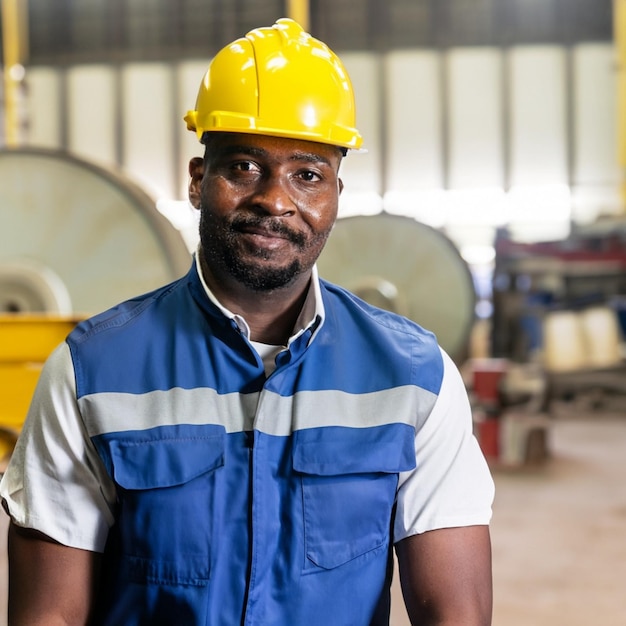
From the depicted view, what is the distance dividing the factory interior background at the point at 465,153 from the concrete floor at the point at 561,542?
5 cm

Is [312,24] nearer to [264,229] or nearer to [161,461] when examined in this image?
[264,229]

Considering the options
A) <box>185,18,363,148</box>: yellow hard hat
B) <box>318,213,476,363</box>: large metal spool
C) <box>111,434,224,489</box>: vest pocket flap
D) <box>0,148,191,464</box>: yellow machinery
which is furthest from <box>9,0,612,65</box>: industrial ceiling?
<box>111,434,224,489</box>: vest pocket flap

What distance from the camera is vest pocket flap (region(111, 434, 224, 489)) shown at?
108cm

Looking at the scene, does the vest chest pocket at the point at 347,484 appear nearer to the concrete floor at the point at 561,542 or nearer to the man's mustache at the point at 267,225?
the man's mustache at the point at 267,225

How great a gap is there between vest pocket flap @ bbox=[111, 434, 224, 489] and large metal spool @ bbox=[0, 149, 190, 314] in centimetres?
171

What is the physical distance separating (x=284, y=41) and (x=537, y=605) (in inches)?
77.6

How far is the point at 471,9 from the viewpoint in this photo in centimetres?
1090

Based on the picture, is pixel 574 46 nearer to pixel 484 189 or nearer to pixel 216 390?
pixel 484 189

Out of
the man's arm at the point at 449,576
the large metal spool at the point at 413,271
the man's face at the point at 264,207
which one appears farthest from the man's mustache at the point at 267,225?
the large metal spool at the point at 413,271

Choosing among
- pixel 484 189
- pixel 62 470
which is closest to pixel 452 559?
pixel 62 470

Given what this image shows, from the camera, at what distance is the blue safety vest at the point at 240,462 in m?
1.07

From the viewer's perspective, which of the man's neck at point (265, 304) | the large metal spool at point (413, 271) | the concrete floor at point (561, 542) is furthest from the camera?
the large metal spool at point (413, 271)

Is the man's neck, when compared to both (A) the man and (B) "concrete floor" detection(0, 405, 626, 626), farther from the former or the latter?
(B) "concrete floor" detection(0, 405, 626, 626)

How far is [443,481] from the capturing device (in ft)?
3.82
